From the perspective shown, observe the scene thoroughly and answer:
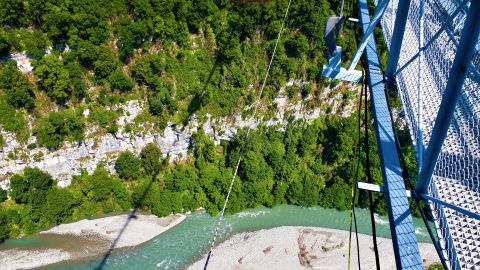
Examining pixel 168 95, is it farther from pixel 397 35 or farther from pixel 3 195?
pixel 397 35

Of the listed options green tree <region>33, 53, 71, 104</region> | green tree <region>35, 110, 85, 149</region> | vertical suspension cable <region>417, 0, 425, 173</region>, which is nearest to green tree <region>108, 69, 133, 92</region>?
green tree <region>33, 53, 71, 104</region>

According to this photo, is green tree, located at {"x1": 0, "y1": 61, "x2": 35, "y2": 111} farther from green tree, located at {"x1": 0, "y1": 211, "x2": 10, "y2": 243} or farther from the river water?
the river water

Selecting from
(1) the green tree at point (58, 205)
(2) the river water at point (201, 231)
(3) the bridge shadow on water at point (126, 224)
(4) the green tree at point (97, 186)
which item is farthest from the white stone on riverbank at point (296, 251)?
(1) the green tree at point (58, 205)

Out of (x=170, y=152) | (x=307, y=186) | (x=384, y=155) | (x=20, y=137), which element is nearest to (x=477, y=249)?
(x=384, y=155)

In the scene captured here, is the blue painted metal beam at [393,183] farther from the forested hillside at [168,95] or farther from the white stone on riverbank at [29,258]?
the white stone on riverbank at [29,258]

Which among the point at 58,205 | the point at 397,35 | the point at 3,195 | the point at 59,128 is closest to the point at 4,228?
the point at 3,195
